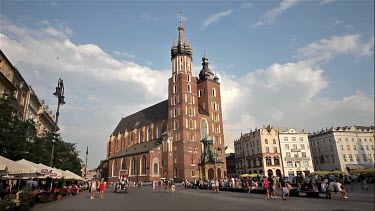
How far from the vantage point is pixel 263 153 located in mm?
70312

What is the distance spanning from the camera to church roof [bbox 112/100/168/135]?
77000mm

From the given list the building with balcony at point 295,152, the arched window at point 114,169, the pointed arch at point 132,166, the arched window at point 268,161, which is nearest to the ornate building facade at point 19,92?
the pointed arch at point 132,166

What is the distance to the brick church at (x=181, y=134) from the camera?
60844mm

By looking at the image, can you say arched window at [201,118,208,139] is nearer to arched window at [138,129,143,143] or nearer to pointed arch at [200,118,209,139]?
pointed arch at [200,118,209,139]

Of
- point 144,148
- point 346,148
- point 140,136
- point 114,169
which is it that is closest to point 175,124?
point 144,148

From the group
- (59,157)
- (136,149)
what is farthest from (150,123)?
(59,157)

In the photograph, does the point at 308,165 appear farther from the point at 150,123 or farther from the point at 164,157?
the point at 150,123

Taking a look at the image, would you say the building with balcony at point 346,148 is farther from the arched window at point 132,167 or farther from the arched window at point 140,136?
the arched window at point 140,136

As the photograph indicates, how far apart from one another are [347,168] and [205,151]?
35.0 m

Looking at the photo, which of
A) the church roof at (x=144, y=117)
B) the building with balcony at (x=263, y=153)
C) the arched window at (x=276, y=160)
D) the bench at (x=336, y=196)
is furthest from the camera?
the church roof at (x=144, y=117)

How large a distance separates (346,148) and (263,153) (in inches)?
819

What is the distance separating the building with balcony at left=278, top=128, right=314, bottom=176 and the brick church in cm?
1728

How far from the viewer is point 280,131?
7412cm

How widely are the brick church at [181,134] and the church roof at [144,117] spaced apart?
1.29 ft
